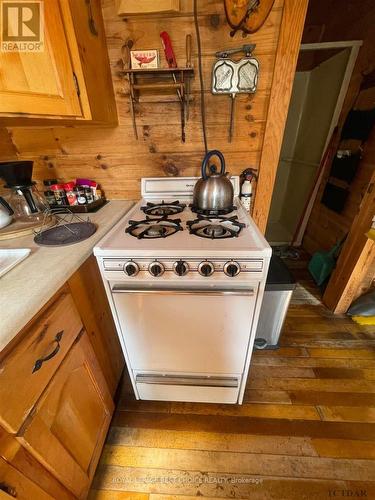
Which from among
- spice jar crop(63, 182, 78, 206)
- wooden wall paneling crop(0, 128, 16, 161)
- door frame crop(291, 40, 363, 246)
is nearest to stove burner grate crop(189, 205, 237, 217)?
spice jar crop(63, 182, 78, 206)

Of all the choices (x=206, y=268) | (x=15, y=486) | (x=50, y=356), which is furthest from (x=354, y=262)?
(x=15, y=486)

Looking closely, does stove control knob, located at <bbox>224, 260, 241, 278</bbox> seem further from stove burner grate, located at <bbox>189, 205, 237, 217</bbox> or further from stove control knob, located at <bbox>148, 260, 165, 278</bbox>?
stove burner grate, located at <bbox>189, 205, 237, 217</bbox>

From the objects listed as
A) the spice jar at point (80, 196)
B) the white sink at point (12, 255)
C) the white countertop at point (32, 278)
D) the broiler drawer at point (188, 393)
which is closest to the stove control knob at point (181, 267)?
the white countertop at point (32, 278)

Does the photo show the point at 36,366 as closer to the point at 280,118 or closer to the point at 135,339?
the point at 135,339

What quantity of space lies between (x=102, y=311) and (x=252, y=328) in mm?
678

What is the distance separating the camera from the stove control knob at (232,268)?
749 millimetres

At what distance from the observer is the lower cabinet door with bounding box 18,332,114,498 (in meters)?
0.59

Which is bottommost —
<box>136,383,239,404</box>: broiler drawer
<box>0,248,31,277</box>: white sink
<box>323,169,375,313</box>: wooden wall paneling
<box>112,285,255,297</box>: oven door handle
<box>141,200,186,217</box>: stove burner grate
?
<box>136,383,239,404</box>: broiler drawer

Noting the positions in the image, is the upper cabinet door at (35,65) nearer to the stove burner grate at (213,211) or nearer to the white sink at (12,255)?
the white sink at (12,255)

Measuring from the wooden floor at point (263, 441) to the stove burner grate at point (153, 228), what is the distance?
3.28 feet

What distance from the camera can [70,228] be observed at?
3.30 ft

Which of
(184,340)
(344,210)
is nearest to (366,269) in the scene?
(344,210)

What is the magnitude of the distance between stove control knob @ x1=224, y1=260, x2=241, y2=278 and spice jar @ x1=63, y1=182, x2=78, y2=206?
0.98 meters

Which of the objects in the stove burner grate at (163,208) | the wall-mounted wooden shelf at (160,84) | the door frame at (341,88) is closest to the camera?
the wall-mounted wooden shelf at (160,84)
